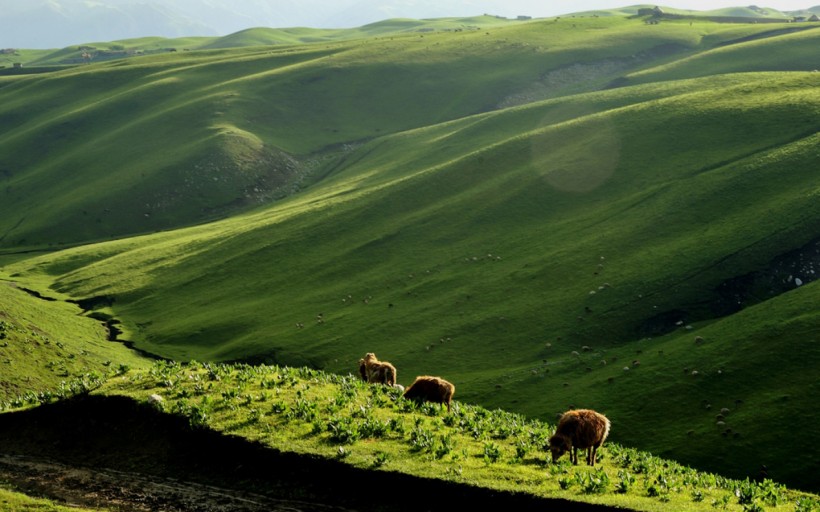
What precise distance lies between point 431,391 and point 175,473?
11.6 m

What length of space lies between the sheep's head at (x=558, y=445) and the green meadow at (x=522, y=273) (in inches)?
30.4

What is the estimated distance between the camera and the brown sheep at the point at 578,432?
25266 millimetres

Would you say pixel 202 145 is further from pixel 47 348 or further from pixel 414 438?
pixel 414 438

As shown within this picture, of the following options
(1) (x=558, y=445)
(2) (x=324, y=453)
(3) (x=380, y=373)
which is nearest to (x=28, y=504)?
(2) (x=324, y=453)

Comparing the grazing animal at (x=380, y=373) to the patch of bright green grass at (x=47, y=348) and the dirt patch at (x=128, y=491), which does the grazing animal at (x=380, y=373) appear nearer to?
the patch of bright green grass at (x=47, y=348)

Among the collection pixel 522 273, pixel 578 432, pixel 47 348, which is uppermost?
pixel 578 432

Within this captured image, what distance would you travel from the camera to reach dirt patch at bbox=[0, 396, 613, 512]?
2395 cm

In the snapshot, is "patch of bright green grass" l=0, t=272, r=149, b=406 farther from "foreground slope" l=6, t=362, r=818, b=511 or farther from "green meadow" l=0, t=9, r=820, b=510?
"foreground slope" l=6, t=362, r=818, b=511

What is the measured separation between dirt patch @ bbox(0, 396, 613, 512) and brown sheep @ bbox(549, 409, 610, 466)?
3.42m

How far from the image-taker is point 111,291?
94688 millimetres

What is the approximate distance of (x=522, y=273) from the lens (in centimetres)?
7325

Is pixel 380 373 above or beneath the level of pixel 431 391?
beneath

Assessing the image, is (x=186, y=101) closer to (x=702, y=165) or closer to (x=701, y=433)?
(x=702, y=165)

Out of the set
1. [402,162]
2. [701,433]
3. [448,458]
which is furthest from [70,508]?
[402,162]
